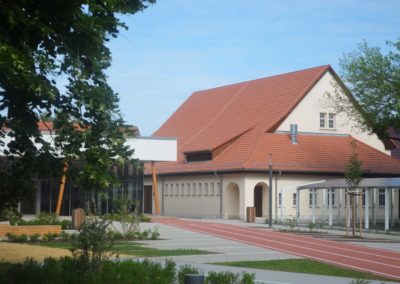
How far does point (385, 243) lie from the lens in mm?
33594

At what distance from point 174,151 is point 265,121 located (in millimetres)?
9453

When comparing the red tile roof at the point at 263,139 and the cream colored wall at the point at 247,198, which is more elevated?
the red tile roof at the point at 263,139

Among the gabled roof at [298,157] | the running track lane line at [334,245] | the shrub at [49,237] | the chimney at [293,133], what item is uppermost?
the chimney at [293,133]

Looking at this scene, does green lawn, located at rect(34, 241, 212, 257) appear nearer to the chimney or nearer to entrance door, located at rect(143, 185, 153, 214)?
the chimney

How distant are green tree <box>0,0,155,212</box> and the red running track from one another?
9122mm

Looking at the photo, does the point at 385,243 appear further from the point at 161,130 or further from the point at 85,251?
the point at 161,130

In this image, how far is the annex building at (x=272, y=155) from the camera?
194 ft

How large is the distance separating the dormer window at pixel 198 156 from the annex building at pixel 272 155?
16mm

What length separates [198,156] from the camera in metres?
64.9

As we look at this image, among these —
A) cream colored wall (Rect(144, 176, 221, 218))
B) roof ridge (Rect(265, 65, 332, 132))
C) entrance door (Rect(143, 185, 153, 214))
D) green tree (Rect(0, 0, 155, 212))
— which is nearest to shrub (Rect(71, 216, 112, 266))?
green tree (Rect(0, 0, 155, 212))

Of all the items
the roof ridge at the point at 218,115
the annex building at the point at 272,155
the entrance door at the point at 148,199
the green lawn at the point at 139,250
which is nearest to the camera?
the green lawn at the point at 139,250

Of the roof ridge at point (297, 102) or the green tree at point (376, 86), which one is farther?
the roof ridge at point (297, 102)

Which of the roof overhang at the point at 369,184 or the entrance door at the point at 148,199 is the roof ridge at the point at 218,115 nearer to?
the entrance door at the point at 148,199

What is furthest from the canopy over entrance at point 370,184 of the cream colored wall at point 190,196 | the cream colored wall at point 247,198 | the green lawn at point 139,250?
the green lawn at point 139,250
